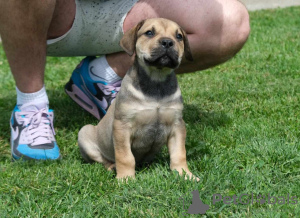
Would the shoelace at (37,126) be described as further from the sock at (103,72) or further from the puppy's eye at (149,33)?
the puppy's eye at (149,33)

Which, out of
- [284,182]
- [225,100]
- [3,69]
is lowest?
[3,69]

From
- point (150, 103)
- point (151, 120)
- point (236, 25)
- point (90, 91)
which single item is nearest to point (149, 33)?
point (150, 103)

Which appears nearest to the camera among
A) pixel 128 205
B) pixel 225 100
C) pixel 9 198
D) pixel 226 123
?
pixel 128 205

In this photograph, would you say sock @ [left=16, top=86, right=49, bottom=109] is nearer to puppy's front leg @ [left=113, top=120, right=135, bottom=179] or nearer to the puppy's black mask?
puppy's front leg @ [left=113, top=120, right=135, bottom=179]

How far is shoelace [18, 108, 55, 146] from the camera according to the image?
354 centimetres

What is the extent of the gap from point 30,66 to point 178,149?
143 centimetres

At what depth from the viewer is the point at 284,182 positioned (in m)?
2.76

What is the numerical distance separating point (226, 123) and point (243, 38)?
75cm

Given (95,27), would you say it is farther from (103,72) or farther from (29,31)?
(29,31)

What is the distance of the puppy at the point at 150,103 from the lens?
2.95m

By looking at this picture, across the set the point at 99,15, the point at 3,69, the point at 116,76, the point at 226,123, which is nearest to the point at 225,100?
the point at 226,123

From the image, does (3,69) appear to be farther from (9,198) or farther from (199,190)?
(199,190)

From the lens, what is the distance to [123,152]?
9.68 feet

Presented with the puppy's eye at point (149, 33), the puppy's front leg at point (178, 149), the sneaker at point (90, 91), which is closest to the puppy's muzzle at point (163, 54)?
the puppy's eye at point (149, 33)
